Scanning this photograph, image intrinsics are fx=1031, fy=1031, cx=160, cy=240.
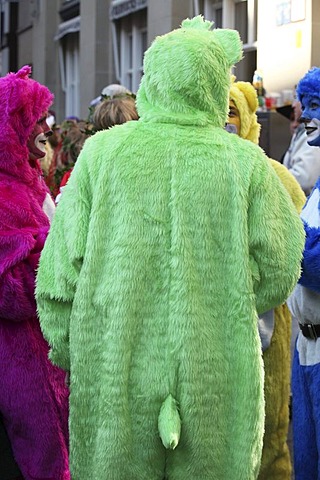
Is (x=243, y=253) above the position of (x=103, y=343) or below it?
above

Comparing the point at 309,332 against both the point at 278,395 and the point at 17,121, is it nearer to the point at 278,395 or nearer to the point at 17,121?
the point at 278,395

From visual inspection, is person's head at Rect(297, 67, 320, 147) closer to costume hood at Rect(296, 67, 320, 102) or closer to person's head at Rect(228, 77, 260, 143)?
costume hood at Rect(296, 67, 320, 102)

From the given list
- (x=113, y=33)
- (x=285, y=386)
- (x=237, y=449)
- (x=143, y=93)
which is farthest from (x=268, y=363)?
(x=113, y=33)

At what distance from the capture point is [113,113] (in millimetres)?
5227

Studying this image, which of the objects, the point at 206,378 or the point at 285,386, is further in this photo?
the point at 285,386

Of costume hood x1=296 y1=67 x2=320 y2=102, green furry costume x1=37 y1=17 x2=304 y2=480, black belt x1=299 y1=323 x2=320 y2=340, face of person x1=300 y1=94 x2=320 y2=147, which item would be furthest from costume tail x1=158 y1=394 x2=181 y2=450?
costume hood x1=296 y1=67 x2=320 y2=102

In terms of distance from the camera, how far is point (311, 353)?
167 inches

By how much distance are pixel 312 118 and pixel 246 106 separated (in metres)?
0.83

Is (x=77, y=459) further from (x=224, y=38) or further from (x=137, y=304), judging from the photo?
(x=224, y=38)

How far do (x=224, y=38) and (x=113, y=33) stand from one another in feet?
57.1

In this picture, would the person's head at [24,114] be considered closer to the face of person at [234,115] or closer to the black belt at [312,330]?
the face of person at [234,115]

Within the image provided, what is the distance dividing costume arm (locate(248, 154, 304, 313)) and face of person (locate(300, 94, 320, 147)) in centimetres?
101

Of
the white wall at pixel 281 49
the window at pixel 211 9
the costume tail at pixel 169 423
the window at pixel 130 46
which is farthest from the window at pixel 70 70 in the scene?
the costume tail at pixel 169 423

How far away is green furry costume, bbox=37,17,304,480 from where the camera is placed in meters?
3.26
